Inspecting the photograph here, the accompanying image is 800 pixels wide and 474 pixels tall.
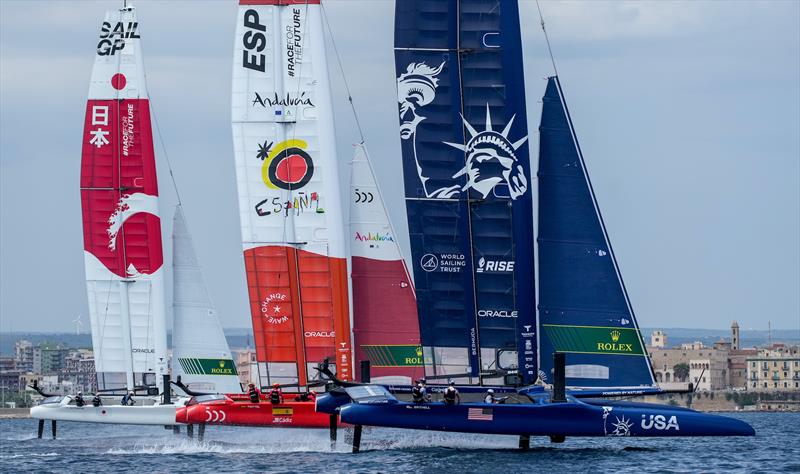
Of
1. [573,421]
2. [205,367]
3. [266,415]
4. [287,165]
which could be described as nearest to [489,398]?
[573,421]

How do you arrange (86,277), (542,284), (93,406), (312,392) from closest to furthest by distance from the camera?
(542,284) < (312,392) < (93,406) < (86,277)

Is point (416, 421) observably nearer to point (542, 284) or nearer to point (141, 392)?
point (542, 284)

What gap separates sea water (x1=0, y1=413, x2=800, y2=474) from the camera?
126 ft

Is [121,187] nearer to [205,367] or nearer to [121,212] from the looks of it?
[121,212]

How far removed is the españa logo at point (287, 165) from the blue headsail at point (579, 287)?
9.20m

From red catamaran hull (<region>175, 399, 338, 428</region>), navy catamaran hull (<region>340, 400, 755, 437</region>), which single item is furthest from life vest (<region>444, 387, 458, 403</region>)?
red catamaran hull (<region>175, 399, 338, 428</region>)

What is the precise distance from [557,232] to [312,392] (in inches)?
379

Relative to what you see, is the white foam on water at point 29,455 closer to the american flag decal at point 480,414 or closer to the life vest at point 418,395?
the life vest at point 418,395

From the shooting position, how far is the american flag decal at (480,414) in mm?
38750

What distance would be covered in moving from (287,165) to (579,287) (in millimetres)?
11118

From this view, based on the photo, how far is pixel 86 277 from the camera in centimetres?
5503

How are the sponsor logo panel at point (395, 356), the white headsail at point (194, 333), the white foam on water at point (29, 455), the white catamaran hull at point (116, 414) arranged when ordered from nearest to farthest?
the white foam on water at point (29, 455)
the sponsor logo panel at point (395, 356)
the white catamaran hull at point (116, 414)
the white headsail at point (194, 333)

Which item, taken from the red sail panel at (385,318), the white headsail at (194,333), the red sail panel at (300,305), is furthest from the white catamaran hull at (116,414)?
the red sail panel at (385,318)

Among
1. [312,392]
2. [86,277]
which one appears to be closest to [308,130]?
[312,392]
